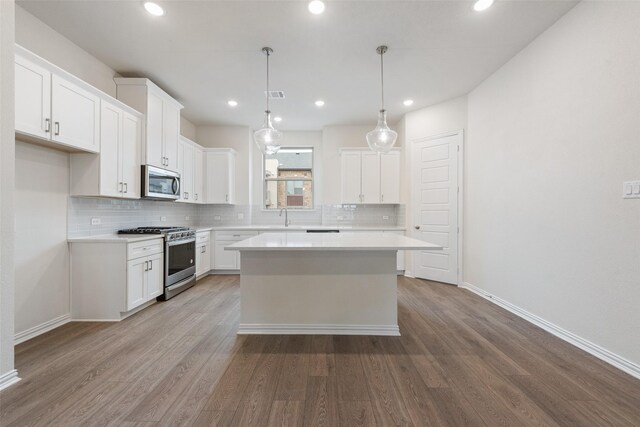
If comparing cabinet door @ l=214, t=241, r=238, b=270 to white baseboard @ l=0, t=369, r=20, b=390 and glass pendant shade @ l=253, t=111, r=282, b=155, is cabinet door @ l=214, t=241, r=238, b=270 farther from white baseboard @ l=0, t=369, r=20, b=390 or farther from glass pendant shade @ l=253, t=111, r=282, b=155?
white baseboard @ l=0, t=369, r=20, b=390

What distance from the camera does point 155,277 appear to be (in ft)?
11.1

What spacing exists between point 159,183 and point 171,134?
0.82 metres

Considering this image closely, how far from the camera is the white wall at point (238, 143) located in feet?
18.2

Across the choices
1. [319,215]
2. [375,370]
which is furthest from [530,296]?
[319,215]

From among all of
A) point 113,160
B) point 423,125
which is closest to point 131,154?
point 113,160

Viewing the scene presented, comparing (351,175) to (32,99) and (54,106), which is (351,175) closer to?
(54,106)

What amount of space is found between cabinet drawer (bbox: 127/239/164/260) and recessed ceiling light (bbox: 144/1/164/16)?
226 cm

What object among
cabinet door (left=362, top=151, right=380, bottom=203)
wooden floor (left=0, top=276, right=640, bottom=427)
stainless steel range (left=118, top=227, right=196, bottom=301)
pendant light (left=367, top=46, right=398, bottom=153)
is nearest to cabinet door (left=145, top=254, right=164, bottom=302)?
stainless steel range (left=118, top=227, right=196, bottom=301)

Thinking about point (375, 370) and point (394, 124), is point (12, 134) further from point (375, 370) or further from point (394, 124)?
point (394, 124)

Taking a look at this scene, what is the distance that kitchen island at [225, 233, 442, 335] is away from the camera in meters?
2.58

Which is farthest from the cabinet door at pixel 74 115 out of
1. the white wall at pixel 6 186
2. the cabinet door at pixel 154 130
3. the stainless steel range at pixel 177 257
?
the stainless steel range at pixel 177 257

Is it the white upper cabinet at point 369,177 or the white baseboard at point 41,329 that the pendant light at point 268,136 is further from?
the white baseboard at point 41,329

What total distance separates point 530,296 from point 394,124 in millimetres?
3771

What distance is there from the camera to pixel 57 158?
2691 millimetres
